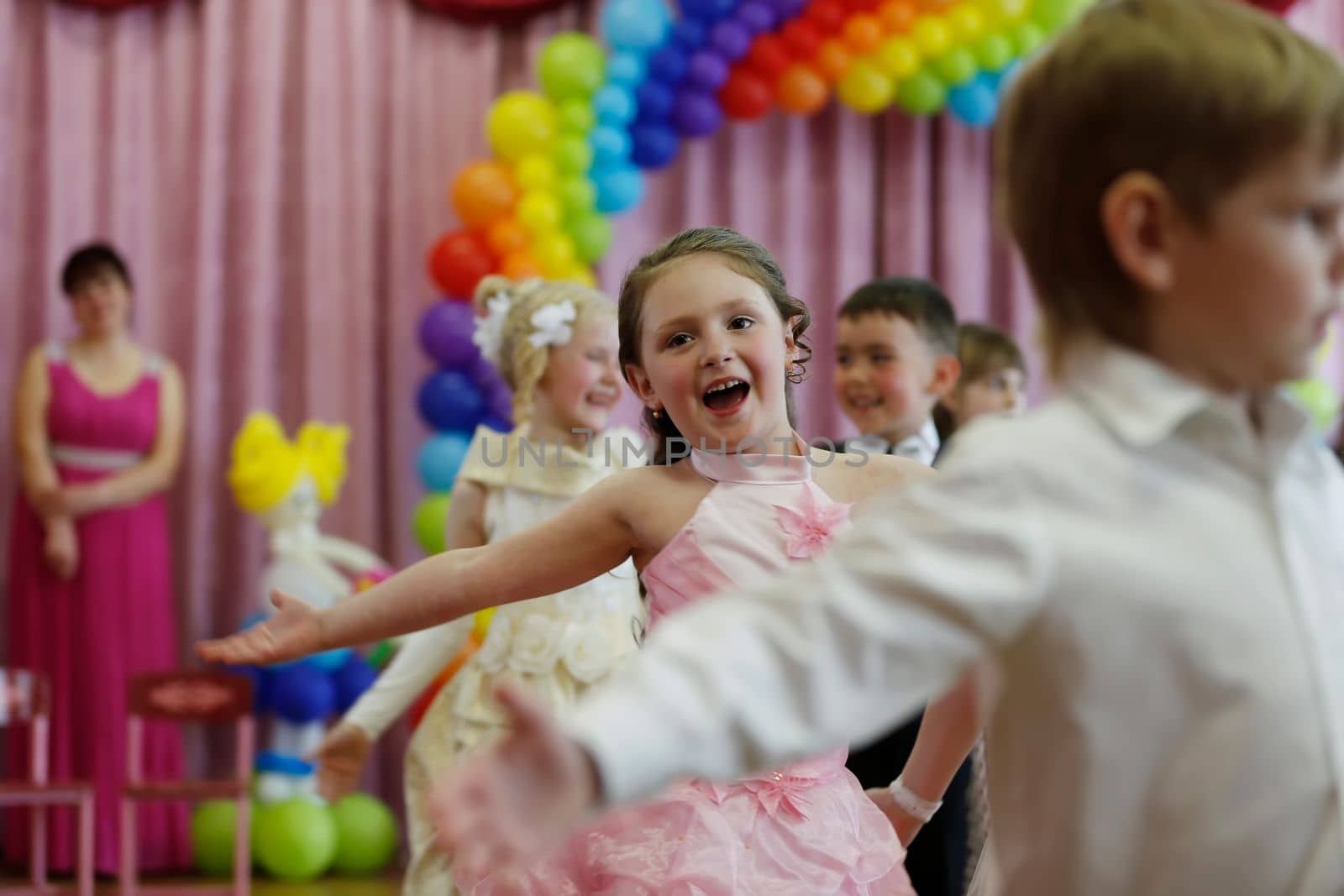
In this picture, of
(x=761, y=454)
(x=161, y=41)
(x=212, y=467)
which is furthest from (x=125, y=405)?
(x=761, y=454)

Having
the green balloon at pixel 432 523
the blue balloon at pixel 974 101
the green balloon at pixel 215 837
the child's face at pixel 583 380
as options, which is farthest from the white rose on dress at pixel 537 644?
the blue balloon at pixel 974 101

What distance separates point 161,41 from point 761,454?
4.61 meters

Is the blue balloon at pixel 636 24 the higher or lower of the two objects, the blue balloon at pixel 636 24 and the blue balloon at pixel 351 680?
the higher

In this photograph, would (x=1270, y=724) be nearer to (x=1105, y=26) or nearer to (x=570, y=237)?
(x=1105, y=26)

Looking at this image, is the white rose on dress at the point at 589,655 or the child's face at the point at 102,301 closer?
the white rose on dress at the point at 589,655

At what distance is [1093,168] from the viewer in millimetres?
1139

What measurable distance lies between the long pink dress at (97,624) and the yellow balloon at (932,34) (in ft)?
9.66

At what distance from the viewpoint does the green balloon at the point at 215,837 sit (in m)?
5.26

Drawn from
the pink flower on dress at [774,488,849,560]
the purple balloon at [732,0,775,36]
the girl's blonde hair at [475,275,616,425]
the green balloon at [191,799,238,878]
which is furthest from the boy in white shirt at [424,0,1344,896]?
the green balloon at [191,799,238,878]

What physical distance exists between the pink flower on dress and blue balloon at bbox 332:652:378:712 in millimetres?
3400

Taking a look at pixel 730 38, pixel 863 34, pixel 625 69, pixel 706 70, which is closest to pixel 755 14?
pixel 730 38

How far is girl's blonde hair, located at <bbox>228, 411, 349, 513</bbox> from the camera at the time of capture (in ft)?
17.0

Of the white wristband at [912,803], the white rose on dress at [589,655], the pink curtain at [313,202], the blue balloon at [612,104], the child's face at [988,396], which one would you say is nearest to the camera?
the white wristband at [912,803]

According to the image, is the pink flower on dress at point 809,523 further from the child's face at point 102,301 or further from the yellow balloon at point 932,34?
the child's face at point 102,301
